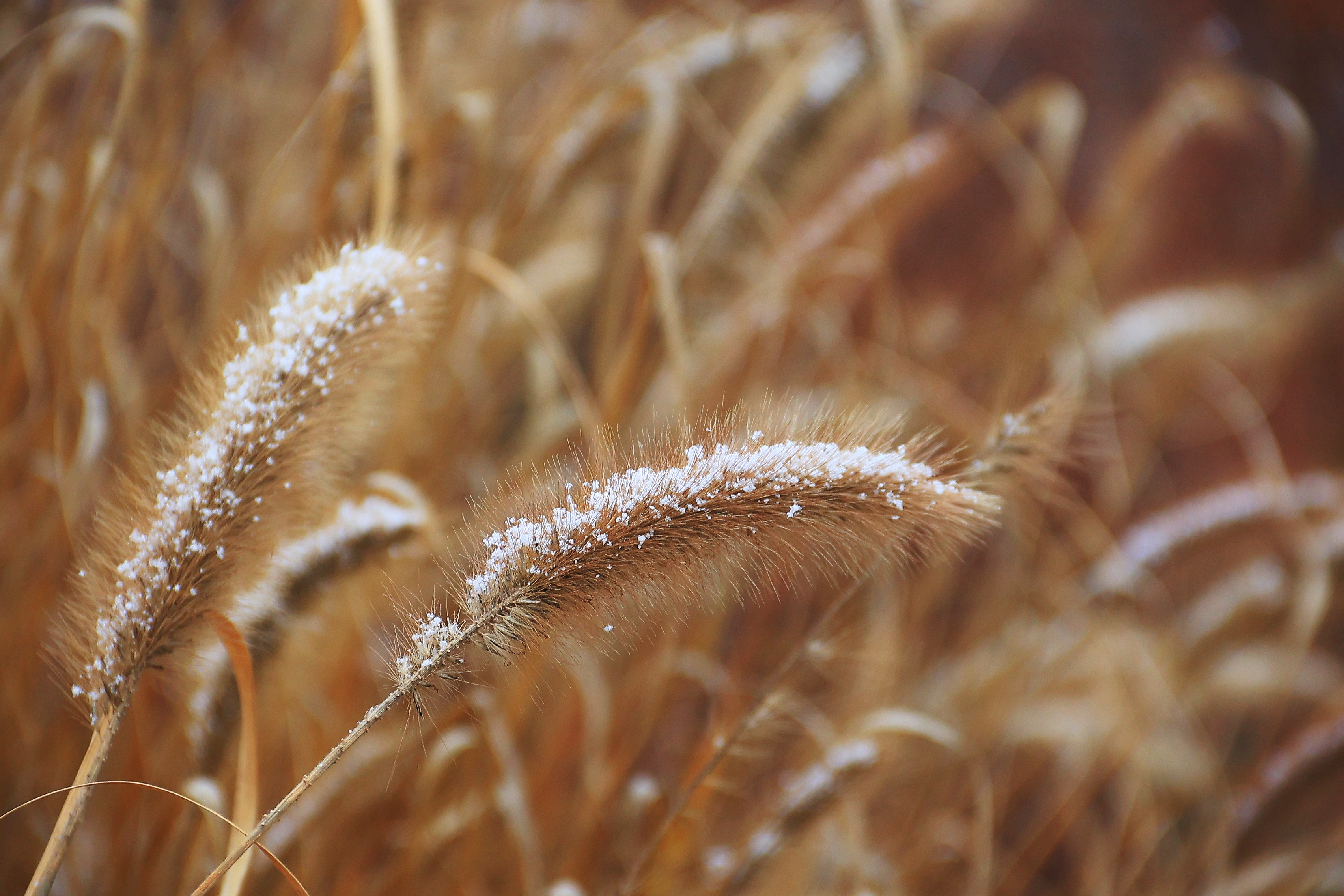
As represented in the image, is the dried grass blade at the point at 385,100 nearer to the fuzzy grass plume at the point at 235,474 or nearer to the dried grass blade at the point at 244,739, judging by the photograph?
the fuzzy grass plume at the point at 235,474

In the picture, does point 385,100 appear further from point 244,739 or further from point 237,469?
point 244,739

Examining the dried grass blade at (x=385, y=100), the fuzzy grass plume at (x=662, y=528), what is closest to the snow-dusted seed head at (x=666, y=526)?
the fuzzy grass plume at (x=662, y=528)

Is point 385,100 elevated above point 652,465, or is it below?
above

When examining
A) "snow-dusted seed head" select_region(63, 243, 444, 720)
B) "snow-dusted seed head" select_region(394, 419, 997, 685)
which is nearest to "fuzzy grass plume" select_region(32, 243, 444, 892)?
"snow-dusted seed head" select_region(63, 243, 444, 720)

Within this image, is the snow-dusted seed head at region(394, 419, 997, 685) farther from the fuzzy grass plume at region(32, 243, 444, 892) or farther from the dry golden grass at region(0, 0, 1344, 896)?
the fuzzy grass plume at region(32, 243, 444, 892)

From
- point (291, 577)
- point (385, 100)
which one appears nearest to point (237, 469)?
point (291, 577)

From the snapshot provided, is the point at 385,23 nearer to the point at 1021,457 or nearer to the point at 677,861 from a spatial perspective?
the point at 1021,457

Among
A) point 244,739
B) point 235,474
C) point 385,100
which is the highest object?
point 385,100
